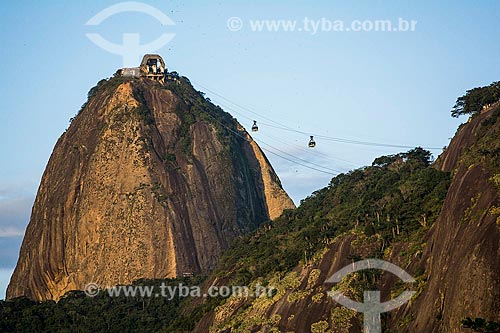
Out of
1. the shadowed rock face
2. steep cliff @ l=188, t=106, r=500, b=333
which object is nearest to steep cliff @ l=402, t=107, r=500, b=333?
steep cliff @ l=188, t=106, r=500, b=333

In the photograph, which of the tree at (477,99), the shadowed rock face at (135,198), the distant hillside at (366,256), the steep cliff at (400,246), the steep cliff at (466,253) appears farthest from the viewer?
the shadowed rock face at (135,198)

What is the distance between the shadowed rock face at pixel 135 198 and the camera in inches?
4587

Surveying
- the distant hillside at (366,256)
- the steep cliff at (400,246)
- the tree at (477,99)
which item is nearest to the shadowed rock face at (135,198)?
the distant hillside at (366,256)

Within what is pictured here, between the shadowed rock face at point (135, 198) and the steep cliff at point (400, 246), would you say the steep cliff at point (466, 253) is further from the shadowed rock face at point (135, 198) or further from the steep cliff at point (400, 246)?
the shadowed rock face at point (135, 198)

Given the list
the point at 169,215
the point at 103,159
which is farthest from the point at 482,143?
the point at 103,159

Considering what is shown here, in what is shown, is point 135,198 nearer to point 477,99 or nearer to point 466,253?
point 477,99

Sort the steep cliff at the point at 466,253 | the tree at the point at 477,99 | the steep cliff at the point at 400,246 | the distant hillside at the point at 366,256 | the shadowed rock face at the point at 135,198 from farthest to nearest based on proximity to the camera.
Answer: the shadowed rock face at the point at 135,198
the tree at the point at 477,99
the distant hillside at the point at 366,256
the steep cliff at the point at 400,246
the steep cliff at the point at 466,253

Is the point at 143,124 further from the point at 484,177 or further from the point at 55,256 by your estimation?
the point at 484,177

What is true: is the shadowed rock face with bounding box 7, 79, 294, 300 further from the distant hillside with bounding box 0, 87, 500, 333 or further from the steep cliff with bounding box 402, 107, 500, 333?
the steep cliff with bounding box 402, 107, 500, 333

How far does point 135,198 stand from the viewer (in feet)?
393

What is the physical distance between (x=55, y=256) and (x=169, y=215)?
1641cm

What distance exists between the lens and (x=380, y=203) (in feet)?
247

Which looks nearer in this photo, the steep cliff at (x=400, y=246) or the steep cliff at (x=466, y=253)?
the steep cliff at (x=466, y=253)

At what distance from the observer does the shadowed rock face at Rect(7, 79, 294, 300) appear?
116m
